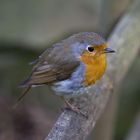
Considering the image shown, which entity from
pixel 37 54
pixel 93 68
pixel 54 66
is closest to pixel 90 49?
pixel 93 68

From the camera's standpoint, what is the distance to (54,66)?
381 cm

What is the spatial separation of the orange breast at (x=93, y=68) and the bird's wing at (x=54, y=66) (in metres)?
0.08

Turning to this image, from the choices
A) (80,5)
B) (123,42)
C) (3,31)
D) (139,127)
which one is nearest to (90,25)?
(80,5)

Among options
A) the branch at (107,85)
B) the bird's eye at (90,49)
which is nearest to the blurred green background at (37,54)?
the branch at (107,85)

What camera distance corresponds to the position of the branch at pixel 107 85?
117 inches

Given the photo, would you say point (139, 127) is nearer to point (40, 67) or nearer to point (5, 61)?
point (40, 67)

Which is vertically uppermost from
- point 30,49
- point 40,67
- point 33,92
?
point 40,67

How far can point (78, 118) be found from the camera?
3.14 meters

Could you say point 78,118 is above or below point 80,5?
above

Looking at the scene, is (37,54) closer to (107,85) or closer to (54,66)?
(54,66)

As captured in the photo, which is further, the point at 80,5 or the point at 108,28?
the point at 80,5

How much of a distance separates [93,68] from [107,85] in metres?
0.26

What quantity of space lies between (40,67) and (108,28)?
83cm

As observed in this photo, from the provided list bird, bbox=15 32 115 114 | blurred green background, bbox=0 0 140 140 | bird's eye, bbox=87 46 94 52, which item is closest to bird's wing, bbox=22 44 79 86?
bird, bbox=15 32 115 114
